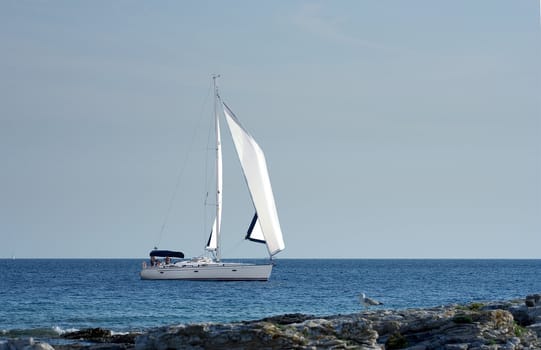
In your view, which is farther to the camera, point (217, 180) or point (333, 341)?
point (217, 180)

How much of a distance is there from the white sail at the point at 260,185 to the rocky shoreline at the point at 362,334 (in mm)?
53735

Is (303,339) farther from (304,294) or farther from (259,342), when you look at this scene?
(304,294)

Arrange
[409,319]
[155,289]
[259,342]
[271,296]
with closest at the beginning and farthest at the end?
[259,342] → [409,319] → [271,296] → [155,289]

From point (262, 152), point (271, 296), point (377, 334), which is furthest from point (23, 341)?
point (262, 152)

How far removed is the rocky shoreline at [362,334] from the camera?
19859 millimetres

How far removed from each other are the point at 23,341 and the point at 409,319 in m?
10.3

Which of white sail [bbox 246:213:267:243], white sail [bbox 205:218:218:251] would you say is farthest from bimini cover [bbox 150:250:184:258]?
white sail [bbox 246:213:267:243]

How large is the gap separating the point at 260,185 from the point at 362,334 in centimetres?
5805

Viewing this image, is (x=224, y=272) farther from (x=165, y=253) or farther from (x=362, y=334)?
(x=362, y=334)

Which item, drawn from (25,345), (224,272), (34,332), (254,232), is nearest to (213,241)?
(224,272)

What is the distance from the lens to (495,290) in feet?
256

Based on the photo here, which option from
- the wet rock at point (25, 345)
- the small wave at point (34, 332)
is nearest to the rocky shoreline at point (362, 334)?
the wet rock at point (25, 345)

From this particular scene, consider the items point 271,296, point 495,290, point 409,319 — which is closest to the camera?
point 409,319

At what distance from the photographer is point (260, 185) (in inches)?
3108
